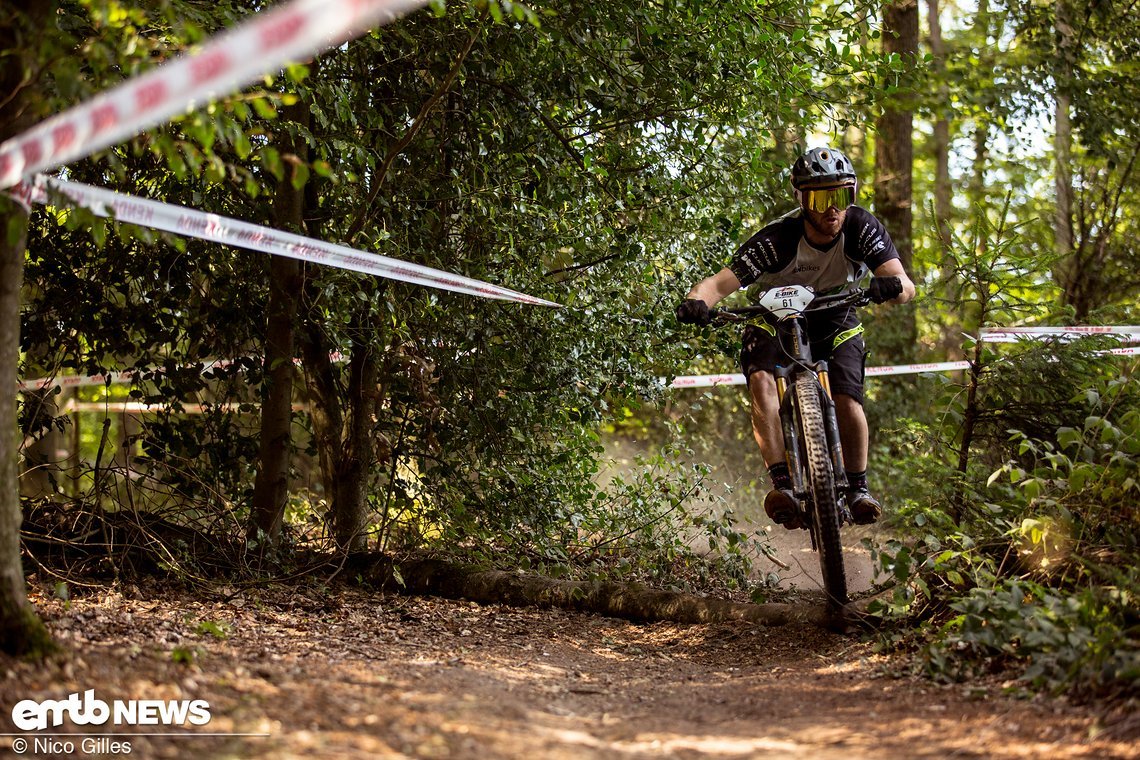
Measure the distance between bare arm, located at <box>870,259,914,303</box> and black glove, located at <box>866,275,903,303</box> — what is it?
0.18 feet

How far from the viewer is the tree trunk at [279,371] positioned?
19.7 feet

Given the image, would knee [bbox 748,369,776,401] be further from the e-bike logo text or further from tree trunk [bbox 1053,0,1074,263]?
tree trunk [bbox 1053,0,1074,263]

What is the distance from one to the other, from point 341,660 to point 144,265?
2971mm

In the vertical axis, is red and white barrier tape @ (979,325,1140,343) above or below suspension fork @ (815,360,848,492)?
above

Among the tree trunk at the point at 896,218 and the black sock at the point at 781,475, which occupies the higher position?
the tree trunk at the point at 896,218

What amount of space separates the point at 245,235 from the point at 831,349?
9.32ft

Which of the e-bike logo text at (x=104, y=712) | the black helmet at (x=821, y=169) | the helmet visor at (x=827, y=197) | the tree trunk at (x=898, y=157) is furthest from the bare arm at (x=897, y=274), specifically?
the tree trunk at (x=898, y=157)

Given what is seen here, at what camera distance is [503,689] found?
3863 mm

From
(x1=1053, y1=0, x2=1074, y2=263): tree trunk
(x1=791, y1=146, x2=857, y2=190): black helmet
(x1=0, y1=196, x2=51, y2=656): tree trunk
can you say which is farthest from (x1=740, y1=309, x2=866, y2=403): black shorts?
(x1=1053, y1=0, x2=1074, y2=263): tree trunk

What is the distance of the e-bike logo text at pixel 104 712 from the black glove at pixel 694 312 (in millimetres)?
2870

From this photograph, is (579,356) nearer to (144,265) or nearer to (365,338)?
(365,338)

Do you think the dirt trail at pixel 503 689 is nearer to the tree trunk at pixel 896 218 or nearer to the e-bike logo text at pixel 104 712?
the e-bike logo text at pixel 104 712

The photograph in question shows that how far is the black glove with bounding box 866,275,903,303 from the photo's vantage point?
193 inches

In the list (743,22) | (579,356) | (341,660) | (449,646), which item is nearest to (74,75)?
(341,660)
